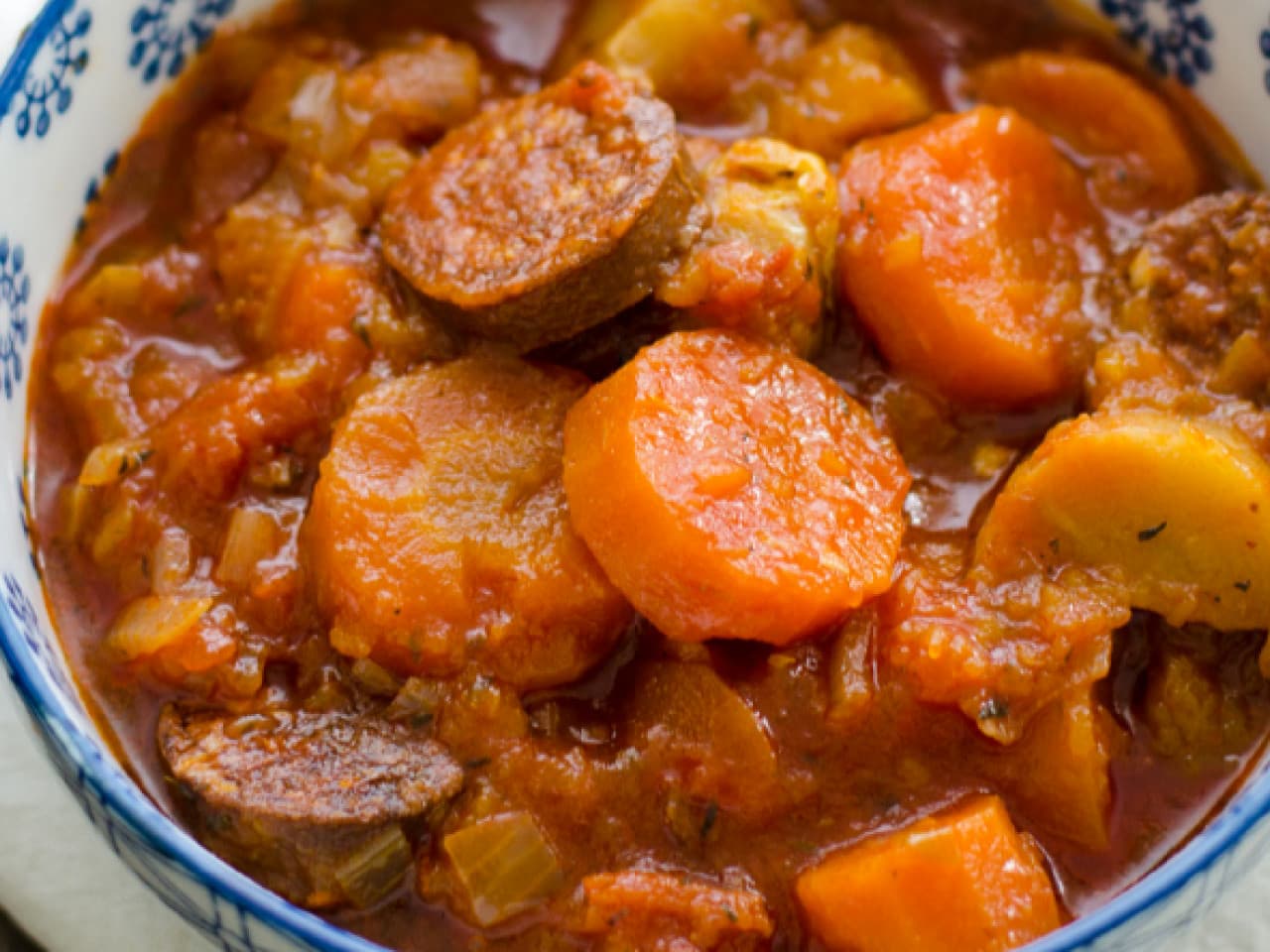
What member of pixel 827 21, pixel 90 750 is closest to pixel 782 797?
pixel 90 750

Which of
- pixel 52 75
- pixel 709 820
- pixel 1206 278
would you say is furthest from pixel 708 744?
pixel 52 75

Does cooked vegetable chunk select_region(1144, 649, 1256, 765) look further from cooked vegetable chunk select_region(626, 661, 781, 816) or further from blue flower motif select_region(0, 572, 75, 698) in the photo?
blue flower motif select_region(0, 572, 75, 698)

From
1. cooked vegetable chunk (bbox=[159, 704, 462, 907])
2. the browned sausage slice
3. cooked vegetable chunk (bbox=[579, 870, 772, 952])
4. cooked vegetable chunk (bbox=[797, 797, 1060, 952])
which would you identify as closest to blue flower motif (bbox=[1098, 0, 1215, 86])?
the browned sausage slice

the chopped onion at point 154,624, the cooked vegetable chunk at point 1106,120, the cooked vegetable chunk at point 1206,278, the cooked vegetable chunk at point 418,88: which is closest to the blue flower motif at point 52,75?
the cooked vegetable chunk at point 418,88

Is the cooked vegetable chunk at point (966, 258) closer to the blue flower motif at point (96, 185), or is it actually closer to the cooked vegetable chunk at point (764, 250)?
the cooked vegetable chunk at point (764, 250)

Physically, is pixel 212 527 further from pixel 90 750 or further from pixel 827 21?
pixel 827 21

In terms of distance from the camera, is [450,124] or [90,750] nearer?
[90,750]
